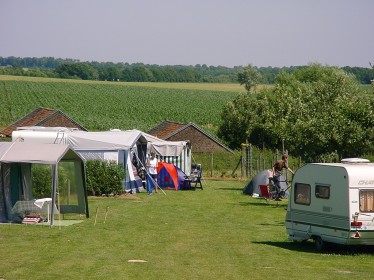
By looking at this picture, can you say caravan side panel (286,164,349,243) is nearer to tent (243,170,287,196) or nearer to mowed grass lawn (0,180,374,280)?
mowed grass lawn (0,180,374,280)

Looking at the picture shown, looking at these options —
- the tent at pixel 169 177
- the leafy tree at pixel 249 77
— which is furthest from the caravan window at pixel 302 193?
the leafy tree at pixel 249 77

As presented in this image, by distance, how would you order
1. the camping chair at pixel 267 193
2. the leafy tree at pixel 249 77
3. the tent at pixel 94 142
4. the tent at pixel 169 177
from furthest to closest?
the leafy tree at pixel 249 77 → the tent at pixel 169 177 → the tent at pixel 94 142 → the camping chair at pixel 267 193

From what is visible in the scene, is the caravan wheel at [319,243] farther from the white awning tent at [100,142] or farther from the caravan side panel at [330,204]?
the white awning tent at [100,142]

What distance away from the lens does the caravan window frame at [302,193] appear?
→ 19797 mm

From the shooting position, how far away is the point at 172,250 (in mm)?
18953

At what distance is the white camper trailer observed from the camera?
18.4m

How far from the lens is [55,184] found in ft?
76.3

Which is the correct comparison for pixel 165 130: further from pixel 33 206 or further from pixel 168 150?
pixel 33 206

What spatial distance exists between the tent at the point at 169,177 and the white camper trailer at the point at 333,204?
17090mm

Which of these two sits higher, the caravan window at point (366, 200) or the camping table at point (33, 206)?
the caravan window at point (366, 200)

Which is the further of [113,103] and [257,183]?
[113,103]

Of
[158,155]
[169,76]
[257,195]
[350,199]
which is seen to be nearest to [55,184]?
[350,199]

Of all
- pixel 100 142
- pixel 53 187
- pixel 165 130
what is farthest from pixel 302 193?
pixel 165 130

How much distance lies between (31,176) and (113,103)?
77.9 m
